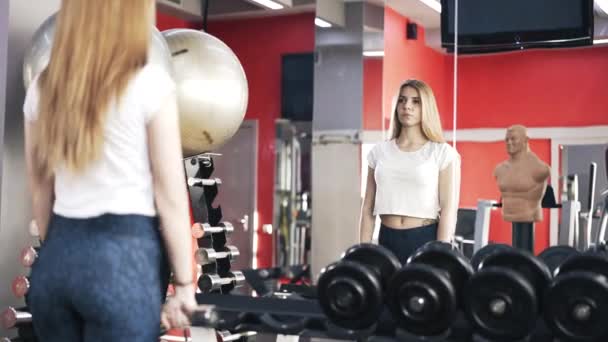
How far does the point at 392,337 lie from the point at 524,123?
1.44 metres

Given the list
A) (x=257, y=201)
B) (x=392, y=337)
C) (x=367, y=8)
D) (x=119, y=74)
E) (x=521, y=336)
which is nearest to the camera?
(x=119, y=74)

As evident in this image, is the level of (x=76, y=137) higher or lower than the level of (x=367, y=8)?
lower

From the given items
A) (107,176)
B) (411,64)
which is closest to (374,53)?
(411,64)

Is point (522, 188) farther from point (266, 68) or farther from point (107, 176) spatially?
point (266, 68)

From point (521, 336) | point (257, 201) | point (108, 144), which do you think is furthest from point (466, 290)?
point (257, 201)

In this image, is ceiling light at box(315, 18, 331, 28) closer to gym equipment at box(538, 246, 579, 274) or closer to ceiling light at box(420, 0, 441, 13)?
ceiling light at box(420, 0, 441, 13)

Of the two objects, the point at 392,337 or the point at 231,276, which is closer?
the point at 392,337

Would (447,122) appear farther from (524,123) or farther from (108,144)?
(108,144)

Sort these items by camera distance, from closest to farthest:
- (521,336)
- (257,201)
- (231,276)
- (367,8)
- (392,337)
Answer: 1. (521,336)
2. (392,337)
3. (231,276)
4. (367,8)
5. (257,201)

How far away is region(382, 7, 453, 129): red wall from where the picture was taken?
3.54 metres

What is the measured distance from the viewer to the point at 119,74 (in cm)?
144

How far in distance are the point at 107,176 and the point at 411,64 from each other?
2.50 meters

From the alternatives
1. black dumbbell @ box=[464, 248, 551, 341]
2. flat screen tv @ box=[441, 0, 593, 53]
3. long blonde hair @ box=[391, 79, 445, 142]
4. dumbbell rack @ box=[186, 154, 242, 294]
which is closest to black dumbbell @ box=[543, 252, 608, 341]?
black dumbbell @ box=[464, 248, 551, 341]

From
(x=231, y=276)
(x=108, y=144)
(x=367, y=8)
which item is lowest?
(x=231, y=276)
